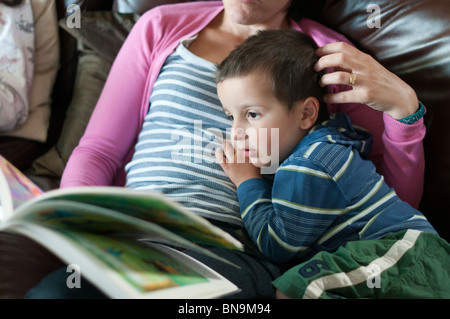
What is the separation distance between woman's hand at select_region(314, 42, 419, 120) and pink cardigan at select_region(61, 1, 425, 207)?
55 millimetres

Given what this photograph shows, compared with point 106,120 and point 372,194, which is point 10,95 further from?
point 372,194

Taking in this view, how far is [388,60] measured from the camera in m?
1.27

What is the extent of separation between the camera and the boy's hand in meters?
1.10

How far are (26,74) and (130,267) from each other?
1.05 meters

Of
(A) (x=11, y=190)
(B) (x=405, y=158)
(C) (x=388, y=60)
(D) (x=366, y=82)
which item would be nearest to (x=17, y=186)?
(A) (x=11, y=190)

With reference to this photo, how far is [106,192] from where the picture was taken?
632mm

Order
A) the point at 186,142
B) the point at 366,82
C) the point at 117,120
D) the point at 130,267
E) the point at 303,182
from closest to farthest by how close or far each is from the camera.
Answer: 1. the point at 130,267
2. the point at 303,182
3. the point at 366,82
4. the point at 186,142
5. the point at 117,120

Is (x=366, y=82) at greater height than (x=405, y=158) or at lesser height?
greater

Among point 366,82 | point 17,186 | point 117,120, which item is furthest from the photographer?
point 117,120

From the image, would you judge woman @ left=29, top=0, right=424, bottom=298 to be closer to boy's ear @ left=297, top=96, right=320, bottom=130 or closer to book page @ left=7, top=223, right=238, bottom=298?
boy's ear @ left=297, top=96, right=320, bottom=130

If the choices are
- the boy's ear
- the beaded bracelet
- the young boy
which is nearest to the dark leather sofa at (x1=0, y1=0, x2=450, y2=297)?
the beaded bracelet

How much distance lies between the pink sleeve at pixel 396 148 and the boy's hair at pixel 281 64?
178 millimetres

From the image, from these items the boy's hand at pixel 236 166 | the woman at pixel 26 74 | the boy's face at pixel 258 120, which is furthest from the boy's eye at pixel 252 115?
the woman at pixel 26 74

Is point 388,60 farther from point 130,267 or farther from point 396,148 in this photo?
point 130,267
